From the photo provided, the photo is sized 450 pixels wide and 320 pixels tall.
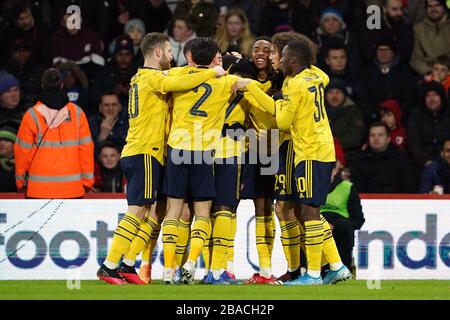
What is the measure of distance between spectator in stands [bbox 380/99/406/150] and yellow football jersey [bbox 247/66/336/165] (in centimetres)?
540

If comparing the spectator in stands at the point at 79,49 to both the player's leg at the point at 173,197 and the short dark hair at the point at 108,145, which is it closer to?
the short dark hair at the point at 108,145

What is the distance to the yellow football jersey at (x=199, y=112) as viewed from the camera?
14.1m

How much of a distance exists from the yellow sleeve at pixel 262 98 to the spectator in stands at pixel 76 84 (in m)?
5.94

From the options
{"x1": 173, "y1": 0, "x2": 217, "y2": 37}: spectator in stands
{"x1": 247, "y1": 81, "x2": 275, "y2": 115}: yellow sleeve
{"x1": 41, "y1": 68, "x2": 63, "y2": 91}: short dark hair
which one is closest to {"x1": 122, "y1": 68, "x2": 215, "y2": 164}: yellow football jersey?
{"x1": 247, "y1": 81, "x2": 275, "y2": 115}: yellow sleeve

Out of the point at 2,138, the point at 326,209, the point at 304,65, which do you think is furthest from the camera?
the point at 2,138

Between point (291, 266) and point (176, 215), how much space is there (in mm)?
1421

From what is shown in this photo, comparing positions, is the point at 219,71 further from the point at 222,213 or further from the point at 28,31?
the point at 28,31

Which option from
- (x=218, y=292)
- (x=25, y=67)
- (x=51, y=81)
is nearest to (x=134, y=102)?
(x=218, y=292)

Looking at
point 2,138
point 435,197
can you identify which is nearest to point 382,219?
point 435,197

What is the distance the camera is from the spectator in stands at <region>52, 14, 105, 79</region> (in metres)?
19.9

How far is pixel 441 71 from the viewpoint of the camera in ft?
65.2

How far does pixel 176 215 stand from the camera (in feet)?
46.5

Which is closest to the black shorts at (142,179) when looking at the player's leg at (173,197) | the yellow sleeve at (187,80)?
the player's leg at (173,197)
